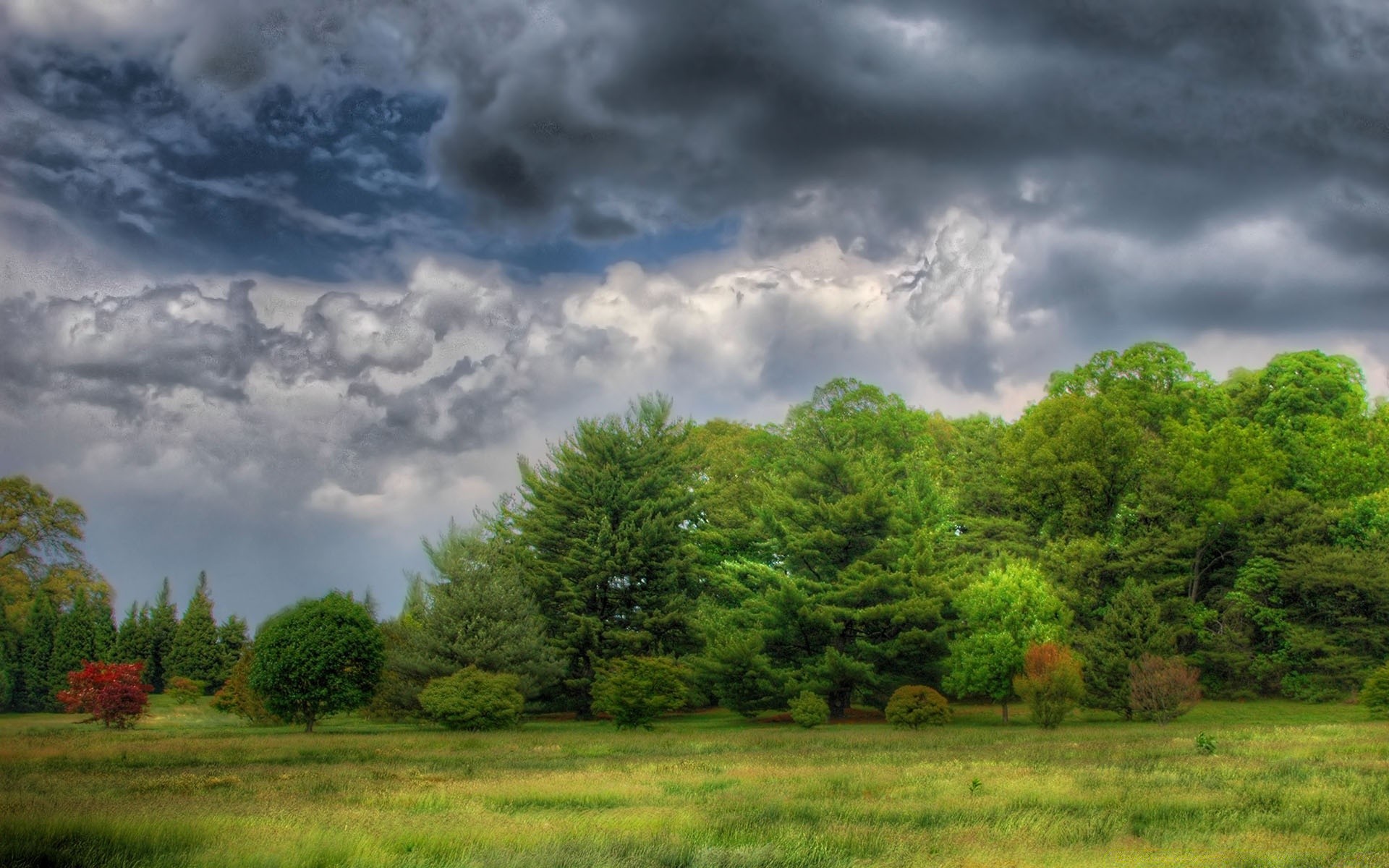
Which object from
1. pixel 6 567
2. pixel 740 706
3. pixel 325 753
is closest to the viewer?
pixel 325 753

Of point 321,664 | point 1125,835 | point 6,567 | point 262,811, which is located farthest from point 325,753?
point 6,567

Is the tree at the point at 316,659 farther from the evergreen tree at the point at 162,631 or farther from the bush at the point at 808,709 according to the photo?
the evergreen tree at the point at 162,631

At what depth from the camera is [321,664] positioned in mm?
33844

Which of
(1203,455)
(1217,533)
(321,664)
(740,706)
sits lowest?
(740,706)

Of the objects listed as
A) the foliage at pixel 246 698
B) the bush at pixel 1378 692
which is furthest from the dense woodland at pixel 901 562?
the bush at pixel 1378 692

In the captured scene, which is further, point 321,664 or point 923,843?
point 321,664

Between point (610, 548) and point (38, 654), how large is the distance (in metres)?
33.3

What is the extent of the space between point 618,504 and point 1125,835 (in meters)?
33.8

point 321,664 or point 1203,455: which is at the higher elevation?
point 1203,455

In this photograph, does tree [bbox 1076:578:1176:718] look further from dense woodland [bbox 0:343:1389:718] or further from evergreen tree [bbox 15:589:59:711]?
evergreen tree [bbox 15:589:59:711]

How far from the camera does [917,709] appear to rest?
117 feet

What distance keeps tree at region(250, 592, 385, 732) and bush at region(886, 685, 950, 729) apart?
18144 mm

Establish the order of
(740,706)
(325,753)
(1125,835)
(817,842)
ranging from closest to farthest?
1. (817,842)
2. (1125,835)
3. (325,753)
4. (740,706)

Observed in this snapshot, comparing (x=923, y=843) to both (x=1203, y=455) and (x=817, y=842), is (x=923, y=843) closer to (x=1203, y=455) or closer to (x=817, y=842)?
(x=817, y=842)
